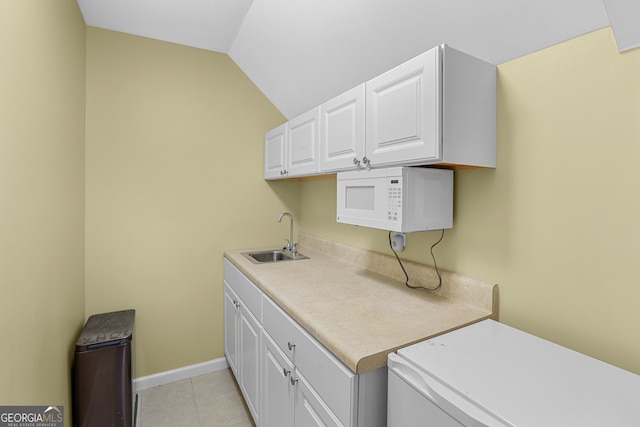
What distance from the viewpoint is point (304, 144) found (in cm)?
204

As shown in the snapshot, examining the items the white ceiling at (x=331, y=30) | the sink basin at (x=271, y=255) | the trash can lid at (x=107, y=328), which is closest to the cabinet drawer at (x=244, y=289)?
the sink basin at (x=271, y=255)

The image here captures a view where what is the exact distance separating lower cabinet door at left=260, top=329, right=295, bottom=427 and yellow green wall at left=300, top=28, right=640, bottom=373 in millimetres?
959

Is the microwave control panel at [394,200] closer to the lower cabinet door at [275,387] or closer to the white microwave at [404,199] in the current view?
the white microwave at [404,199]

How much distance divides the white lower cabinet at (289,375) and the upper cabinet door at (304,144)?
818 millimetres

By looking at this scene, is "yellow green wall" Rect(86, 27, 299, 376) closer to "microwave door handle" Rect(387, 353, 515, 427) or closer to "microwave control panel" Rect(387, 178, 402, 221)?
"microwave control panel" Rect(387, 178, 402, 221)

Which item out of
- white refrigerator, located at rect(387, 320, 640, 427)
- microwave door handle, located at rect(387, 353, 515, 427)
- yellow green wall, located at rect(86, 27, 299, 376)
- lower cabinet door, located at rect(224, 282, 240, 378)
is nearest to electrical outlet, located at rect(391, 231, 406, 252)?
white refrigerator, located at rect(387, 320, 640, 427)

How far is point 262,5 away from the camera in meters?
1.84

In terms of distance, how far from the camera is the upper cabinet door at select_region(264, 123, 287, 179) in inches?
92.0

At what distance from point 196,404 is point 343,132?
6.87 ft

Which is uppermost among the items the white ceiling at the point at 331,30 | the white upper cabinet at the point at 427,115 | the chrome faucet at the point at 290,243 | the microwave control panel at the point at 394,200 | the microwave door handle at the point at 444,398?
the white ceiling at the point at 331,30

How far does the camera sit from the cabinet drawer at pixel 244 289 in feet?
5.68

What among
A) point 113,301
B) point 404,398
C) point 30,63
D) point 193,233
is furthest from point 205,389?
point 30,63

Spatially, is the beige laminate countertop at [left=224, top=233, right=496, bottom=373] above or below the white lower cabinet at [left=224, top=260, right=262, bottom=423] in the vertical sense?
above

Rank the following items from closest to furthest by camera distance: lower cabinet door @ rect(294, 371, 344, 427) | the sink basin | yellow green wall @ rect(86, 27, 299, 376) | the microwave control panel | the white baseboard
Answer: lower cabinet door @ rect(294, 371, 344, 427) → the microwave control panel → yellow green wall @ rect(86, 27, 299, 376) → the white baseboard → the sink basin
